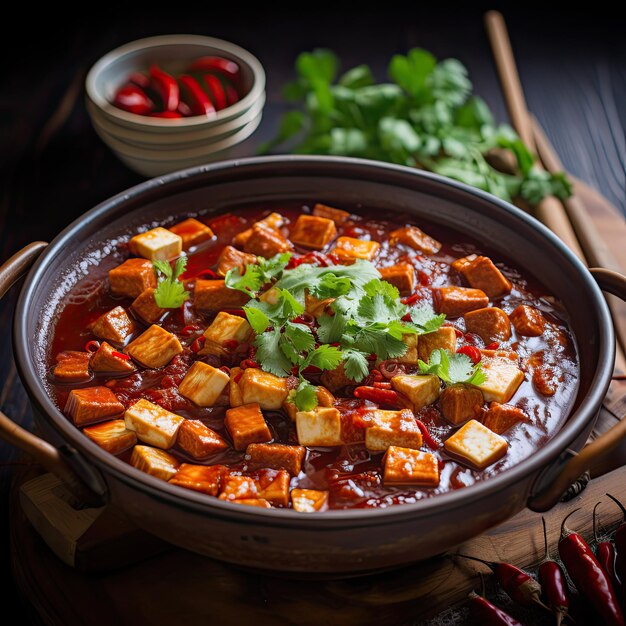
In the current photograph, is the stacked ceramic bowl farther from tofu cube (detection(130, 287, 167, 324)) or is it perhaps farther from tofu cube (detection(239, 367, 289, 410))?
tofu cube (detection(239, 367, 289, 410))

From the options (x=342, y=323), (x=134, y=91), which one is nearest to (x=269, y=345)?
(x=342, y=323)

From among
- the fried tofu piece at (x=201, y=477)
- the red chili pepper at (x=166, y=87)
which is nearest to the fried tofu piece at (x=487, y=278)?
the fried tofu piece at (x=201, y=477)

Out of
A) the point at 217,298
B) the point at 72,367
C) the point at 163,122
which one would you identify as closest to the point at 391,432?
the point at 217,298

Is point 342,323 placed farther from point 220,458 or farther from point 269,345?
point 220,458

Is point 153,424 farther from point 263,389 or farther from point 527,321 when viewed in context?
point 527,321

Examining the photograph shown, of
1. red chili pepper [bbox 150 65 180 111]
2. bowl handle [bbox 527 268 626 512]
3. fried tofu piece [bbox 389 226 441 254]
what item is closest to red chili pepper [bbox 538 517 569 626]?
bowl handle [bbox 527 268 626 512]

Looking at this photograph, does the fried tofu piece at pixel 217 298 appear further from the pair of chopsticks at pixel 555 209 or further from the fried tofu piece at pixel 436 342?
the pair of chopsticks at pixel 555 209

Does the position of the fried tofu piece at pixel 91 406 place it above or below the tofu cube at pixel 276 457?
below
